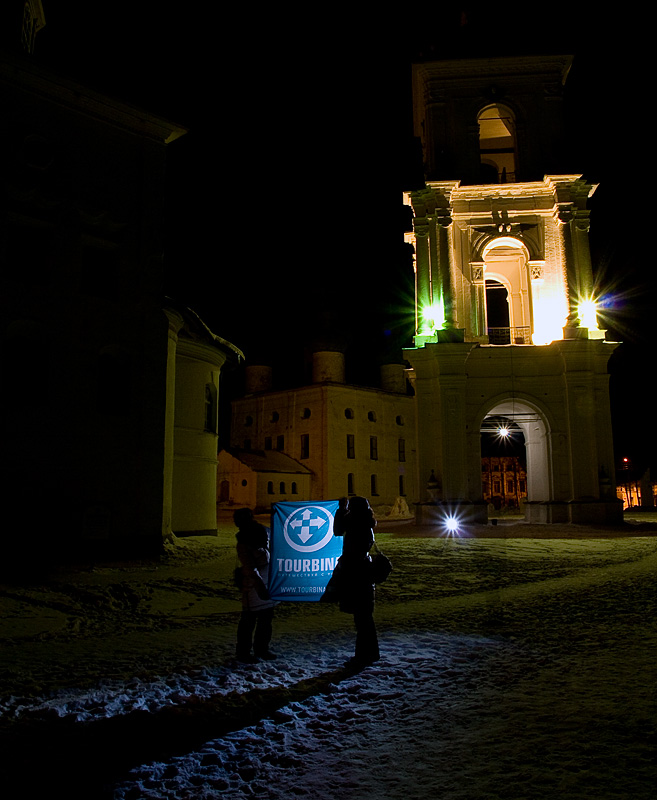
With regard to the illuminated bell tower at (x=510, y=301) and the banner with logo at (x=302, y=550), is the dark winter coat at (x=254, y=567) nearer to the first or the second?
the banner with logo at (x=302, y=550)

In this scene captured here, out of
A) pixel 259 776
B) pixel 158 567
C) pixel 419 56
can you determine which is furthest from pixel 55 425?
pixel 419 56

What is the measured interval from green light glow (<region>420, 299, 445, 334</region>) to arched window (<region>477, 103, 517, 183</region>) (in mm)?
8284

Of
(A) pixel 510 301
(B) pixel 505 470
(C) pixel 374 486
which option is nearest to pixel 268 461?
(C) pixel 374 486

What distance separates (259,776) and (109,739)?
1324mm

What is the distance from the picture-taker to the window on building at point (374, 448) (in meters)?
57.7

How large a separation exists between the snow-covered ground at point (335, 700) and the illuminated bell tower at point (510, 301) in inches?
686

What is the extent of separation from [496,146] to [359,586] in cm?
3435

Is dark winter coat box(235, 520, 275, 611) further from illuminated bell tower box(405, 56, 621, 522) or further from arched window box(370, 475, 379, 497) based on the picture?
arched window box(370, 475, 379, 497)

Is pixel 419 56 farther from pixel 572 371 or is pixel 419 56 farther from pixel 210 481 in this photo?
pixel 210 481

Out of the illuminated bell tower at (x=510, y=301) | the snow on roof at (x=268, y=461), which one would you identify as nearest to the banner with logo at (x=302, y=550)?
the illuminated bell tower at (x=510, y=301)

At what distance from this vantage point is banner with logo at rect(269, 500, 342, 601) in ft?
26.1

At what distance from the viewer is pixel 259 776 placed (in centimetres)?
411

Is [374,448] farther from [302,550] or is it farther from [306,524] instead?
[302,550]

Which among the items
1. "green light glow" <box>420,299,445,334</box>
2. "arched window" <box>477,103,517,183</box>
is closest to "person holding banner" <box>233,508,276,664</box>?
"green light glow" <box>420,299,445,334</box>
